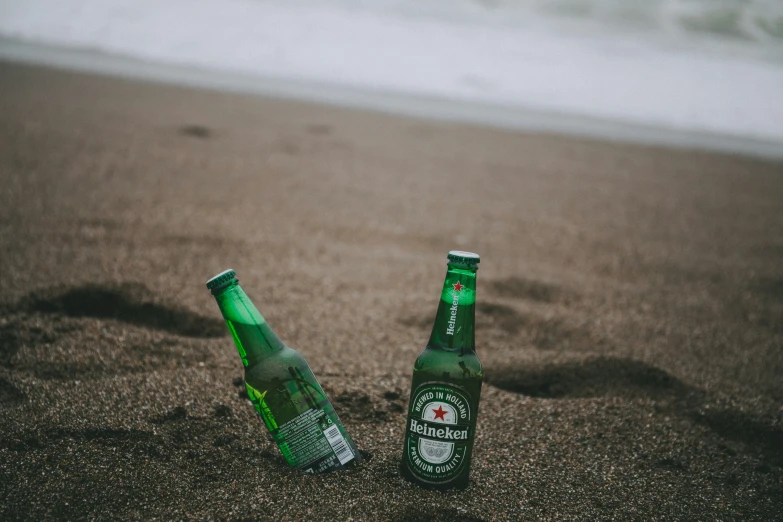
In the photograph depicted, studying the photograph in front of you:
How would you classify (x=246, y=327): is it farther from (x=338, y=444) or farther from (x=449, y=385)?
(x=449, y=385)

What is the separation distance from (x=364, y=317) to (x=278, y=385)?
3.29 feet

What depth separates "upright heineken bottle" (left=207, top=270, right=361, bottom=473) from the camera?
1293 millimetres

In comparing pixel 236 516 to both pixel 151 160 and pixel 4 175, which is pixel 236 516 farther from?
pixel 151 160

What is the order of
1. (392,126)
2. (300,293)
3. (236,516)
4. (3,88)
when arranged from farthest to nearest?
(392,126), (3,88), (300,293), (236,516)

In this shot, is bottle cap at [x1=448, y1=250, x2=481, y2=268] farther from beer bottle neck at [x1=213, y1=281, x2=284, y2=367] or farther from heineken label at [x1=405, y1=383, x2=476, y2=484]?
beer bottle neck at [x1=213, y1=281, x2=284, y2=367]

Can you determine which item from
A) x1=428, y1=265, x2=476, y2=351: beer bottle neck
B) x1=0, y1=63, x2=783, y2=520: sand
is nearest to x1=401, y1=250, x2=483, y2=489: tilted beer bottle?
x1=428, y1=265, x2=476, y2=351: beer bottle neck

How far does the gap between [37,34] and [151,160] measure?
16.2ft

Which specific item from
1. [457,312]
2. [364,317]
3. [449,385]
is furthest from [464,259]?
[364,317]

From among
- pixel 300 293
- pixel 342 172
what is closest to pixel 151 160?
pixel 342 172

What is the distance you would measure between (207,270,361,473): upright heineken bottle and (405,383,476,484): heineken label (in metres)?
0.18

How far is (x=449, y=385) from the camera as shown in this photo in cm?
126

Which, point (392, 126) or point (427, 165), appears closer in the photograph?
point (427, 165)

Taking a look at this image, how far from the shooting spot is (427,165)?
445cm

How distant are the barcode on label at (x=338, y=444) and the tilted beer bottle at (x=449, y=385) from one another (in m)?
0.15
